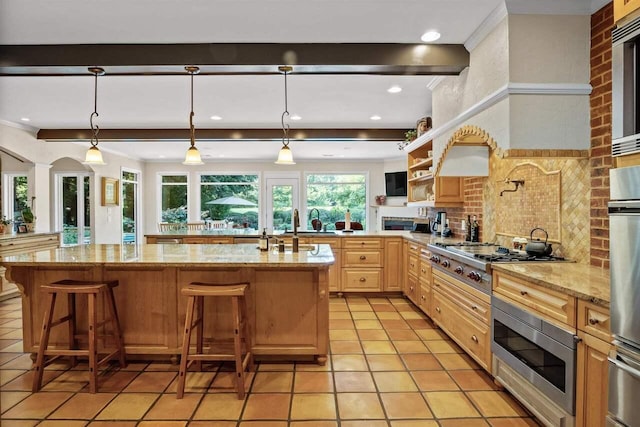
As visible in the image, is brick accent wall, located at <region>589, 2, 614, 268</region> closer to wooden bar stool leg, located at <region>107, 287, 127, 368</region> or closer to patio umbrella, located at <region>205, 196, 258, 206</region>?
wooden bar stool leg, located at <region>107, 287, 127, 368</region>

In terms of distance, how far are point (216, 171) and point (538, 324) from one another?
8458 millimetres

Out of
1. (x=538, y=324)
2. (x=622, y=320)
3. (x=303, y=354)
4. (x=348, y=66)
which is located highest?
(x=348, y=66)

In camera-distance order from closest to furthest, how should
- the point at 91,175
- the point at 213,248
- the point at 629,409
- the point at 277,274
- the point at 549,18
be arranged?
the point at 629,409 → the point at 549,18 → the point at 277,274 → the point at 213,248 → the point at 91,175

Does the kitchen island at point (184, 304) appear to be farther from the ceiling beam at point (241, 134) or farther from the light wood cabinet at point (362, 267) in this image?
the ceiling beam at point (241, 134)

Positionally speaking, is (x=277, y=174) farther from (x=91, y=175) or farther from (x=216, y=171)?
(x=91, y=175)

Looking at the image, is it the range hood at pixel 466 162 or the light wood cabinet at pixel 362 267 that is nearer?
the range hood at pixel 466 162

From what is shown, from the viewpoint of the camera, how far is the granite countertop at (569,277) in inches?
69.6

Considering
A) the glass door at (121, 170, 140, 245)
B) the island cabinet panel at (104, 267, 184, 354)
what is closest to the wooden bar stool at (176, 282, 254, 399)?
the island cabinet panel at (104, 267, 184, 354)

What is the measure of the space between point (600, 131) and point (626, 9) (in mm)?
1024

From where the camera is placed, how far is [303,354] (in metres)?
2.94

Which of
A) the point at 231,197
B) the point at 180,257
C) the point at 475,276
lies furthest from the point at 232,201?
the point at 475,276

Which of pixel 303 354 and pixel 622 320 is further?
pixel 303 354

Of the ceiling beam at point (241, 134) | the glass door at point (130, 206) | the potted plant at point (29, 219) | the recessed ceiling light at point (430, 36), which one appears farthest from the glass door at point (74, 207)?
the recessed ceiling light at point (430, 36)

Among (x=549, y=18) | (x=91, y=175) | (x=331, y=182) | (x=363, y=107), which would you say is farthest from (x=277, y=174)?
(x=549, y=18)
